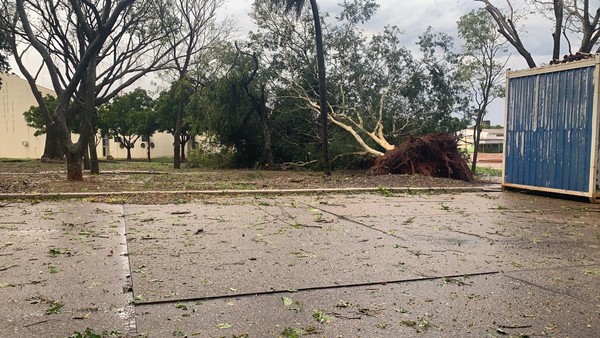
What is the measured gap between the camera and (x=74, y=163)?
1252 cm

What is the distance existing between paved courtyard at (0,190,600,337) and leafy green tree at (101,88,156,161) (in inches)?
1473

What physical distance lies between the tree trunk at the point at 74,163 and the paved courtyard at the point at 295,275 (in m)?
4.48

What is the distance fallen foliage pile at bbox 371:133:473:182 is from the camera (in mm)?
16281

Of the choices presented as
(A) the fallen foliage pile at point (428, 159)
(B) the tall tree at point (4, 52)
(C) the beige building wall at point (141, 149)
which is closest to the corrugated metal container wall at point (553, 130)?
(A) the fallen foliage pile at point (428, 159)

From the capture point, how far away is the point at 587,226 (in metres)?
7.36

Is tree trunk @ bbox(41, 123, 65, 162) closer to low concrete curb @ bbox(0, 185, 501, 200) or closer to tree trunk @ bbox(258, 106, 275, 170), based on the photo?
tree trunk @ bbox(258, 106, 275, 170)

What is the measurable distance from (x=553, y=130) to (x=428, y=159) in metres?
5.96

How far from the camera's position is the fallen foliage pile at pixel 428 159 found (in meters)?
16.3

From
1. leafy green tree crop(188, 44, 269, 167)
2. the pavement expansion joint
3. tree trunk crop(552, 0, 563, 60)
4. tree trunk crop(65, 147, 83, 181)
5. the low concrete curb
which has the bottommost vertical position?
the pavement expansion joint

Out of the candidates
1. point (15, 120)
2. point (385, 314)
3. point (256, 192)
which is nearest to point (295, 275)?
point (385, 314)

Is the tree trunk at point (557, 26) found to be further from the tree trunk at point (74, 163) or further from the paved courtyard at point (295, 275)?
the tree trunk at point (74, 163)

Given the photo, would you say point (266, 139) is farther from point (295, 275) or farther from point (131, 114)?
point (131, 114)

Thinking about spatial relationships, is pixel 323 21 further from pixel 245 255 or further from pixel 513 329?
pixel 513 329

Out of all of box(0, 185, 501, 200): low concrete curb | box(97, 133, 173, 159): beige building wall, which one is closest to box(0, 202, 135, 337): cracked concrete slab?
box(0, 185, 501, 200): low concrete curb
